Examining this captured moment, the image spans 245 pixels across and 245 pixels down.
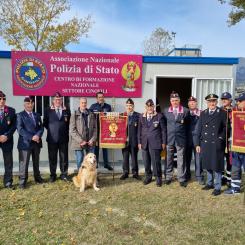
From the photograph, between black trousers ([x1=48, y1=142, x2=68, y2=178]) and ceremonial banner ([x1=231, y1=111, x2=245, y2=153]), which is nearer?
ceremonial banner ([x1=231, y1=111, x2=245, y2=153])

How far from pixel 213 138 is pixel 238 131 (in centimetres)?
48

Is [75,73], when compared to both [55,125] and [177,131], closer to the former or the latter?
[55,125]

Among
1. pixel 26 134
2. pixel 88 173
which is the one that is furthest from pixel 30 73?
pixel 88 173

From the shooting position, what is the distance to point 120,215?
5.20 metres

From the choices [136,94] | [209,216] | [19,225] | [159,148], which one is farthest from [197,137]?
[19,225]

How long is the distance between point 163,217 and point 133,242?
3.27 feet

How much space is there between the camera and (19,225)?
4766mm

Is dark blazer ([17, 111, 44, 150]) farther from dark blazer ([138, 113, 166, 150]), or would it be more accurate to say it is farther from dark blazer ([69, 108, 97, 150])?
dark blazer ([138, 113, 166, 150])

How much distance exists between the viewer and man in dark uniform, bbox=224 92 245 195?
6.07m

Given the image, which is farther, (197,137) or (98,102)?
(98,102)

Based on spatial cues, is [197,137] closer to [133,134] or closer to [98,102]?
[133,134]

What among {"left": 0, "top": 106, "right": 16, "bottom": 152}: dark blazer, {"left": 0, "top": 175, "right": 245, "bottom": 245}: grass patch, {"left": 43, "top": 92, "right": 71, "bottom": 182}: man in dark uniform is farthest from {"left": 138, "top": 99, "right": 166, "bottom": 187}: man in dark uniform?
{"left": 0, "top": 106, "right": 16, "bottom": 152}: dark blazer

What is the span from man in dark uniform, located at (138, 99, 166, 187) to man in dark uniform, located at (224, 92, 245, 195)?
56.5 inches

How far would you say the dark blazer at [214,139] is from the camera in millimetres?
6152
